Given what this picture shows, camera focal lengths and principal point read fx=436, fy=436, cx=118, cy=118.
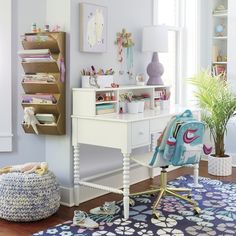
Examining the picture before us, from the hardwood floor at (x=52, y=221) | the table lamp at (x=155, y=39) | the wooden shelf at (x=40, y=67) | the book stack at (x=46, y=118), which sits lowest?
the hardwood floor at (x=52, y=221)

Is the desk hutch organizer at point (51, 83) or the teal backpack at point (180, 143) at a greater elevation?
the desk hutch organizer at point (51, 83)

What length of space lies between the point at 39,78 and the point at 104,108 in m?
0.62

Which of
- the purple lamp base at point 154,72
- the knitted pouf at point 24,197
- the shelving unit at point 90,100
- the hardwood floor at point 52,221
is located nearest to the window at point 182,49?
the purple lamp base at point 154,72

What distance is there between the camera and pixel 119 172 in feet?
14.5

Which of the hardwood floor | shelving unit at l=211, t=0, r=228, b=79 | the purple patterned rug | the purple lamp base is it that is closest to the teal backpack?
the purple patterned rug

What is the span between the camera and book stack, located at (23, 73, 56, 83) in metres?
3.72

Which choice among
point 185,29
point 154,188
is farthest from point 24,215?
point 185,29

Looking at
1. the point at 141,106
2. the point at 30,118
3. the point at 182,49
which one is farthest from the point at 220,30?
the point at 30,118

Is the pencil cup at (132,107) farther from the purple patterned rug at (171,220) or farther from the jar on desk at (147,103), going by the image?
the purple patterned rug at (171,220)

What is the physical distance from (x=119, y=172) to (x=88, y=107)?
1005mm

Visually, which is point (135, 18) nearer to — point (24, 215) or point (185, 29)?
point (185, 29)

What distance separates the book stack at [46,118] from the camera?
376cm

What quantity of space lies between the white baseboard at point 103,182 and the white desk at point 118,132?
0.09 m

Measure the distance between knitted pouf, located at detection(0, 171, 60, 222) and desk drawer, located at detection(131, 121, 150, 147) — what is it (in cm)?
78
